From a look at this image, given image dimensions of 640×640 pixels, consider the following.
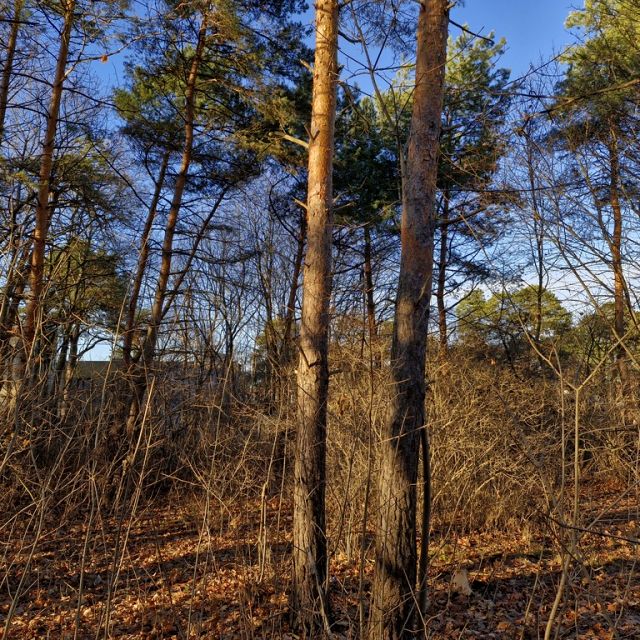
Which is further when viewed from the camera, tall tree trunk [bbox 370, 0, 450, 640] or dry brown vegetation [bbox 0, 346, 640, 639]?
dry brown vegetation [bbox 0, 346, 640, 639]

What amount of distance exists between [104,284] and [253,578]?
9668 mm

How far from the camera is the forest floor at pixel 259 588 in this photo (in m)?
4.70

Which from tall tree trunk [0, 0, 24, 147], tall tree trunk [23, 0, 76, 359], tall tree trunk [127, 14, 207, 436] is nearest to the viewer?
tall tree trunk [23, 0, 76, 359]

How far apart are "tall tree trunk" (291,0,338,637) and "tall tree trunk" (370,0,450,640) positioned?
2.11ft

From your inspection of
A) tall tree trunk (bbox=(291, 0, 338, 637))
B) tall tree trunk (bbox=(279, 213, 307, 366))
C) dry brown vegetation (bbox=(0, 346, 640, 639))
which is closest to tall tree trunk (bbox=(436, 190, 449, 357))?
tall tree trunk (bbox=(279, 213, 307, 366))

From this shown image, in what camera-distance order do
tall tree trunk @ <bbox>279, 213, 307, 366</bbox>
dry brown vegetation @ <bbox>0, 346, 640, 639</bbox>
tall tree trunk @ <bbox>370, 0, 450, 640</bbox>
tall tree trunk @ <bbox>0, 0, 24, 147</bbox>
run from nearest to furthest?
tall tree trunk @ <bbox>370, 0, 450, 640</bbox>
dry brown vegetation @ <bbox>0, 346, 640, 639</bbox>
tall tree trunk @ <bbox>0, 0, 24, 147</bbox>
tall tree trunk @ <bbox>279, 213, 307, 366</bbox>

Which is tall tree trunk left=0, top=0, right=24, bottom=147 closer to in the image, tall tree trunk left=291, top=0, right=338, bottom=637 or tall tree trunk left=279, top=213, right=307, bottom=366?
tall tree trunk left=291, top=0, right=338, bottom=637

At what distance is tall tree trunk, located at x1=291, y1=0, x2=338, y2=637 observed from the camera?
4.76 meters

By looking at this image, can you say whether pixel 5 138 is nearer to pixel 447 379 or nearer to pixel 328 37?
Answer: pixel 328 37

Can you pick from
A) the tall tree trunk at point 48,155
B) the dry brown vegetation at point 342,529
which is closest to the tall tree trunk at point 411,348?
the dry brown vegetation at point 342,529

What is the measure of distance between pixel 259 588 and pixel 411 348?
8.56 feet

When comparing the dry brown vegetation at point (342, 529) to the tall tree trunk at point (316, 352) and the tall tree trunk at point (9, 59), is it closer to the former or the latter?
the tall tree trunk at point (316, 352)

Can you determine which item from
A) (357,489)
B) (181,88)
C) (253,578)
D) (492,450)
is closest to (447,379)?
(492,450)

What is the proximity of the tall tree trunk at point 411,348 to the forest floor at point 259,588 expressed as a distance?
41 cm
